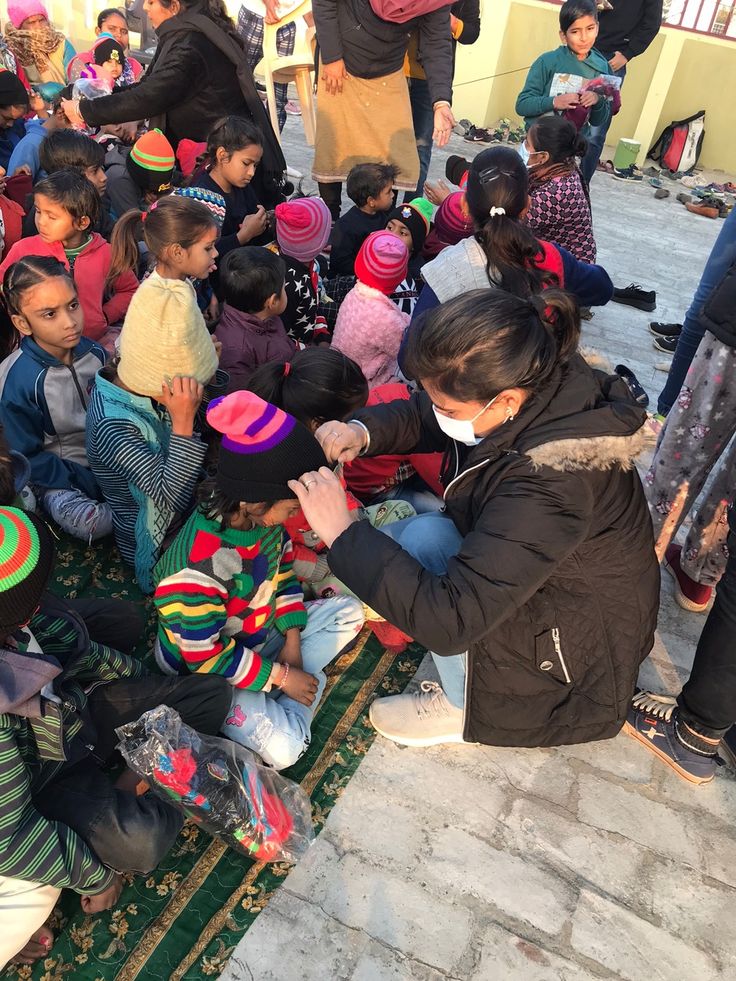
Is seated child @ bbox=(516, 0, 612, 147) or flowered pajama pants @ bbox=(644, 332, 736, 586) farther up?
seated child @ bbox=(516, 0, 612, 147)

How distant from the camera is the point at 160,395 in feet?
9.04

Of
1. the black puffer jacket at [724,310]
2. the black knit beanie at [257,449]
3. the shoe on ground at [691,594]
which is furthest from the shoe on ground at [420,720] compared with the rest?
the black puffer jacket at [724,310]

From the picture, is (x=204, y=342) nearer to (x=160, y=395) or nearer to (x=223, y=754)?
(x=160, y=395)

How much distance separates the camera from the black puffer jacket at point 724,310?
255 centimetres

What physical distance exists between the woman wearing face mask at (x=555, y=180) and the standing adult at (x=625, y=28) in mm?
2474

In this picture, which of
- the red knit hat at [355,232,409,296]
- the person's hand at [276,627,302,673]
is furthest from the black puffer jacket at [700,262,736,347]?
the person's hand at [276,627,302,673]

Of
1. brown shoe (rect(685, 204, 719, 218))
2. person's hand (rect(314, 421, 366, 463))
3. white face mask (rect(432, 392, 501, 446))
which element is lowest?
brown shoe (rect(685, 204, 719, 218))

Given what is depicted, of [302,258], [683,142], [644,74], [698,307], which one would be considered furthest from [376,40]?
[644,74]

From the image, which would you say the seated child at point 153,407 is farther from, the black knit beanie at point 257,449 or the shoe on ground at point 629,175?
the shoe on ground at point 629,175

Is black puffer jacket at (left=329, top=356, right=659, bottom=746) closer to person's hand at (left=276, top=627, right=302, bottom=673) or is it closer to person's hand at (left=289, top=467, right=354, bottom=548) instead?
person's hand at (left=289, top=467, right=354, bottom=548)

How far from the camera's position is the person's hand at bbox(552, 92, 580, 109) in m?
5.60

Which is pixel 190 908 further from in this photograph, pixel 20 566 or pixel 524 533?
pixel 524 533

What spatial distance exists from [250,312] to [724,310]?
1969 millimetres

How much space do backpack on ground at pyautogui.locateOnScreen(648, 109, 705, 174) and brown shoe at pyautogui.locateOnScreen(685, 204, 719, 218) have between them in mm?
2426
